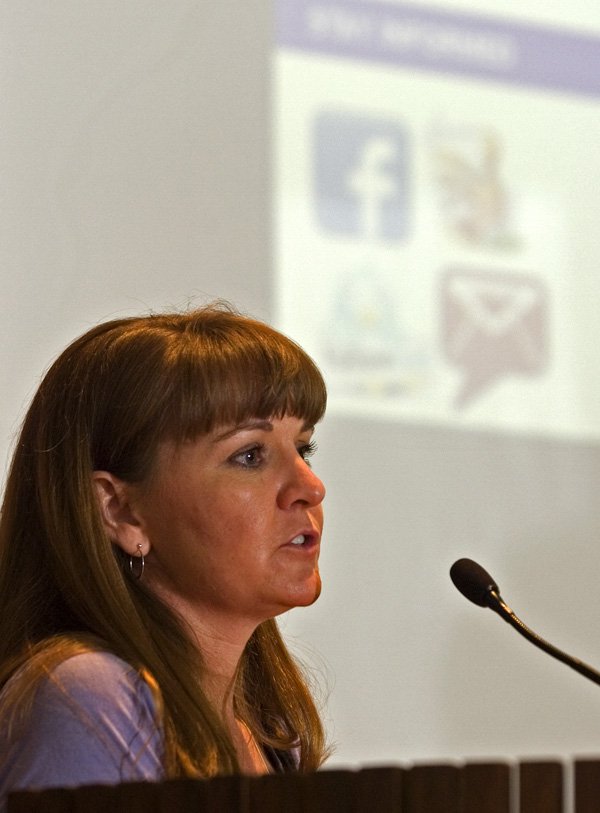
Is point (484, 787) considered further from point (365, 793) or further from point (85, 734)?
point (85, 734)

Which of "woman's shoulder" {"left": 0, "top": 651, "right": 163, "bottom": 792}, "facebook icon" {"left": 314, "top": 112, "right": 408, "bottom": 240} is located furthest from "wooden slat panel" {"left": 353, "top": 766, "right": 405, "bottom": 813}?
"facebook icon" {"left": 314, "top": 112, "right": 408, "bottom": 240}

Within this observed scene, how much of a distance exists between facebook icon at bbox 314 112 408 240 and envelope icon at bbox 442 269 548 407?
209mm

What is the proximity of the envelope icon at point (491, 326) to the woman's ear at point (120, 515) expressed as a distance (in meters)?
1.61

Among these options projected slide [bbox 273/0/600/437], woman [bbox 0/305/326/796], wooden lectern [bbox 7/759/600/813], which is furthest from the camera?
projected slide [bbox 273/0/600/437]

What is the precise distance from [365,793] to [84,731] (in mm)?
477

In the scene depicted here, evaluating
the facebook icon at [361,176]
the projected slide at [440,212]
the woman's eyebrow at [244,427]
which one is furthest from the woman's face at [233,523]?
the facebook icon at [361,176]

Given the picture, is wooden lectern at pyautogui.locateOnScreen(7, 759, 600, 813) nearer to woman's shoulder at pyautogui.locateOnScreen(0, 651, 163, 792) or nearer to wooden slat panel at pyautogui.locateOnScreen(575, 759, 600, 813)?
wooden slat panel at pyautogui.locateOnScreen(575, 759, 600, 813)

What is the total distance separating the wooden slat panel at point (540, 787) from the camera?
1.09 metres

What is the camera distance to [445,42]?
10.8ft

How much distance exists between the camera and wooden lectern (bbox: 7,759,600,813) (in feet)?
3.44

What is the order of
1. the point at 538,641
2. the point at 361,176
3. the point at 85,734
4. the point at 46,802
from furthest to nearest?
the point at 361,176 → the point at 538,641 → the point at 85,734 → the point at 46,802

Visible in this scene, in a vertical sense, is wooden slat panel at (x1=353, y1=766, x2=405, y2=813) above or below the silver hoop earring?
above

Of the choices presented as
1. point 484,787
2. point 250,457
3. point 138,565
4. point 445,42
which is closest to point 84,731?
point 138,565

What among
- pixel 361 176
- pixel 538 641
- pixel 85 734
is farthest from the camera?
pixel 361 176
